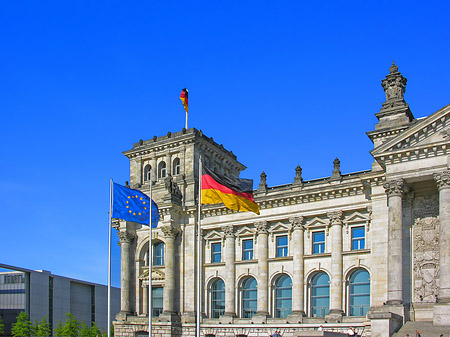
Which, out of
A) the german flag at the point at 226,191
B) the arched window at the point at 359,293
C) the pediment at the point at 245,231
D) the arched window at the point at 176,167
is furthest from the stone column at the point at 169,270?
the german flag at the point at 226,191

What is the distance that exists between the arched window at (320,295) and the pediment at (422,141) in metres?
12.2

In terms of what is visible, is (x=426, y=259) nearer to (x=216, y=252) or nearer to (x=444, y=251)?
(x=444, y=251)

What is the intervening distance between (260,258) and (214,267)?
16.5ft

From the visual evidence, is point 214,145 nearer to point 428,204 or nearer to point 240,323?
point 240,323

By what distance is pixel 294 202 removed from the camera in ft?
174

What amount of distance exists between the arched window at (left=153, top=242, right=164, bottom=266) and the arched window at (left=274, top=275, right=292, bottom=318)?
11464 millimetres

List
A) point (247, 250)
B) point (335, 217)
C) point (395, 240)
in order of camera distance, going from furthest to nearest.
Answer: point (247, 250)
point (335, 217)
point (395, 240)

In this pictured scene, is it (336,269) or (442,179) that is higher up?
(442,179)

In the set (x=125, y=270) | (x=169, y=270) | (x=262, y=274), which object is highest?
(x=169, y=270)

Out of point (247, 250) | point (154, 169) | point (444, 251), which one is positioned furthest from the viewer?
point (154, 169)

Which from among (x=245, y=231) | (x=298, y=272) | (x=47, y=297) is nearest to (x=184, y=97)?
(x=245, y=231)

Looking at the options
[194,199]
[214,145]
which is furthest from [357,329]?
[214,145]

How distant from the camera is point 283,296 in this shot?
175 ft

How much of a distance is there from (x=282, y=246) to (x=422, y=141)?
624 inches
